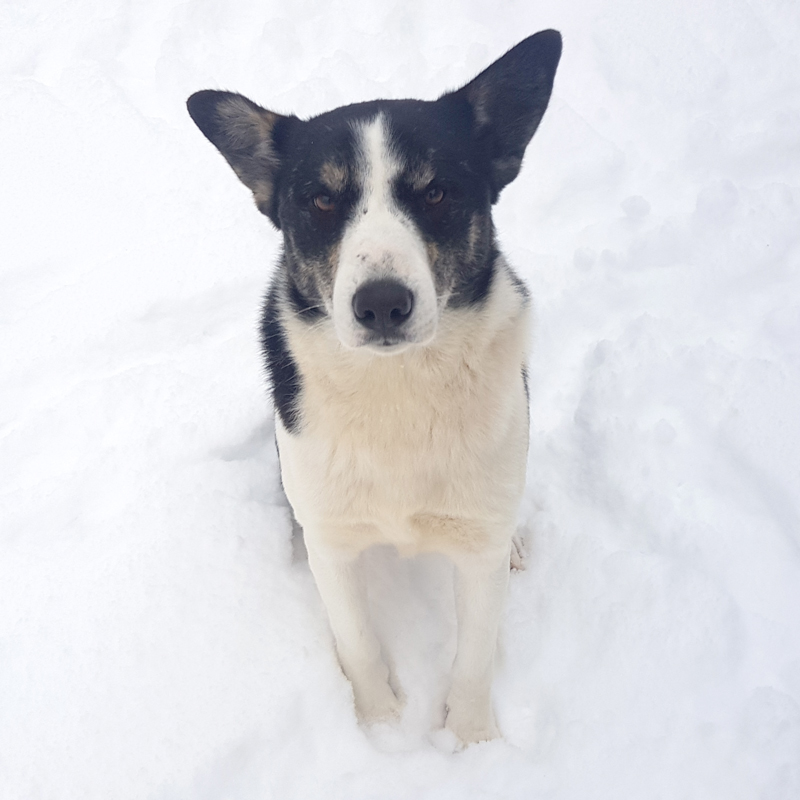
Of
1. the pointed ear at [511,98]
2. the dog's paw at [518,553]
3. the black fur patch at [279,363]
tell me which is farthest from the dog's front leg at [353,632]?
the pointed ear at [511,98]

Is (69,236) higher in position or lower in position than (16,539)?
higher

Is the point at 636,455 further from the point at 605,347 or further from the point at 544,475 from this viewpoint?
the point at 605,347

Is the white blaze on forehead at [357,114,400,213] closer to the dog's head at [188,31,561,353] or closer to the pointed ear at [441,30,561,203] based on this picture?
the dog's head at [188,31,561,353]

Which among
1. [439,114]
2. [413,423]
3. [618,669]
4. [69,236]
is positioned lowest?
[618,669]

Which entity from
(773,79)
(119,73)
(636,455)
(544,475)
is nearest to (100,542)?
(544,475)

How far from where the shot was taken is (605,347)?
3.70 meters

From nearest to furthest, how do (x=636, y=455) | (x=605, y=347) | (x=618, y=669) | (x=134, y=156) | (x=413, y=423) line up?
(x=413, y=423) → (x=618, y=669) → (x=636, y=455) → (x=605, y=347) → (x=134, y=156)

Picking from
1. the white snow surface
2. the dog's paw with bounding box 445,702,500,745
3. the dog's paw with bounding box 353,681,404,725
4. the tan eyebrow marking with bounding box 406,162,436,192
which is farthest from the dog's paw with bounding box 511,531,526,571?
the tan eyebrow marking with bounding box 406,162,436,192

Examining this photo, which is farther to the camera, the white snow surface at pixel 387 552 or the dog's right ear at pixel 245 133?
the white snow surface at pixel 387 552

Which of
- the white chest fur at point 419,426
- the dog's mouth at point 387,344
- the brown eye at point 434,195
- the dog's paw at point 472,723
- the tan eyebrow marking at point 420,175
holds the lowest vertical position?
the dog's paw at point 472,723

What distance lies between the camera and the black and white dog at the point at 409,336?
2.01 m

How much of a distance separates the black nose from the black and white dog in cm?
6

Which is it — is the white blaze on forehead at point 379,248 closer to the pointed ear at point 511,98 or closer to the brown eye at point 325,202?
the brown eye at point 325,202

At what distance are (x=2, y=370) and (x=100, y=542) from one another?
150 centimetres
